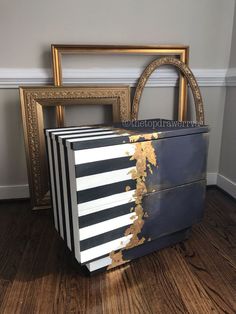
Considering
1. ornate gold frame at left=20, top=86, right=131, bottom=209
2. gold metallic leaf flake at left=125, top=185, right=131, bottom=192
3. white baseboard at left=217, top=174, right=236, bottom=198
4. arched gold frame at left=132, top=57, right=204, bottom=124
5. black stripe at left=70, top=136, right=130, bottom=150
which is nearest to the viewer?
black stripe at left=70, top=136, right=130, bottom=150

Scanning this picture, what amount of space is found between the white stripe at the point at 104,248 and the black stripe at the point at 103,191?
0.55 feet

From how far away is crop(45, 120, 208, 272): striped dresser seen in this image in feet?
2.42

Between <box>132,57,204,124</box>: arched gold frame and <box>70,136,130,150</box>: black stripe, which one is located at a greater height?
<box>132,57,204,124</box>: arched gold frame

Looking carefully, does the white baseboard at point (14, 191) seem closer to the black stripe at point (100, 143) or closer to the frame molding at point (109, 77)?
the frame molding at point (109, 77)

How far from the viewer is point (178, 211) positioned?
3.10 ft

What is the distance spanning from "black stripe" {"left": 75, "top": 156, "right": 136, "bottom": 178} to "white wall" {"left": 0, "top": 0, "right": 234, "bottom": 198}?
0.66 meters

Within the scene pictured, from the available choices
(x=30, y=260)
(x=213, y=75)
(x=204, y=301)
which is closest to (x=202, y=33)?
(x=213, y=75)

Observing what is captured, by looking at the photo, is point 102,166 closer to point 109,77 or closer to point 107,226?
point 107,226

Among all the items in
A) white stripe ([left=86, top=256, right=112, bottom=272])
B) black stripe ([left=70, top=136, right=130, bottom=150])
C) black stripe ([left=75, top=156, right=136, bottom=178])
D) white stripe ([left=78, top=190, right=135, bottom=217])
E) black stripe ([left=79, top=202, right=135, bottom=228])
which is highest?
black stripe ([left=70, top=136, right=130, bottom=150])

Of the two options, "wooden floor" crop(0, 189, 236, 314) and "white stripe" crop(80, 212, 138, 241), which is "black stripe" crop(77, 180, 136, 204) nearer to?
"white stripe" crop(80, 212, 138, 241)

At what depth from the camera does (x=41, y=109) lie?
46.9 inches

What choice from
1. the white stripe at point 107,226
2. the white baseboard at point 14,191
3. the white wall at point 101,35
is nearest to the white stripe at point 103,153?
the white stripe at point 107,226

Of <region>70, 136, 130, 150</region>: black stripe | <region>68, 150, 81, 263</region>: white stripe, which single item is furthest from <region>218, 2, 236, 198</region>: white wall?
<region>68, 150, 81, 263</region>: white stripe

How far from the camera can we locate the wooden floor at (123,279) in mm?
729
